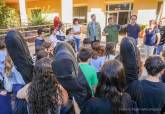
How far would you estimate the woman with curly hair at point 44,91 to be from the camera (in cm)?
181

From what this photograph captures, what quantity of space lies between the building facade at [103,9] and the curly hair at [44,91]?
417 inches

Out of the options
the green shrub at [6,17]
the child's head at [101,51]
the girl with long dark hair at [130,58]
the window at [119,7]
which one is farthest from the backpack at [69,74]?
the window at [119,7]

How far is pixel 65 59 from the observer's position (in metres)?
1.60

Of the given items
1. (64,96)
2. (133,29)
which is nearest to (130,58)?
(64,96)

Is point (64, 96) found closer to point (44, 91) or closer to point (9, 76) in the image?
point (44, 91)

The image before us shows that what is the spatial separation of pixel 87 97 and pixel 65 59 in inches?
17.4

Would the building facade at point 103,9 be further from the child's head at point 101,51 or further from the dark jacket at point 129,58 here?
the dark jacket at point 129,58

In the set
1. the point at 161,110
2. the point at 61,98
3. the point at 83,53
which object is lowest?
the point at 161,110

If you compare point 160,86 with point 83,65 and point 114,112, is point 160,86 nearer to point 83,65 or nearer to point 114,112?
point 114,112

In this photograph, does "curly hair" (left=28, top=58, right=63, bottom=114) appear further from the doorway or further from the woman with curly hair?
the doorway

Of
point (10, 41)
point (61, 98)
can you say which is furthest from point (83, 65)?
point (10, 41)

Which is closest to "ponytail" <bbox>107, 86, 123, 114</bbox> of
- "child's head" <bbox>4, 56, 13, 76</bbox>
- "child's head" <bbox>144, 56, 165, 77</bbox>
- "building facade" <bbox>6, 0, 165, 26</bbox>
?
"child's head" <bbox>144, 56, 165, 77</bbox>

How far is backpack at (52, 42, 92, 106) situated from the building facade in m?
10.5

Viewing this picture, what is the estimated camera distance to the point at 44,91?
1854mm
